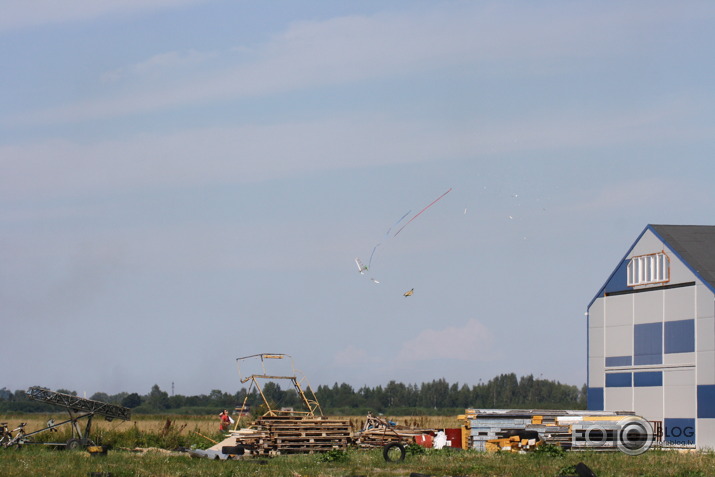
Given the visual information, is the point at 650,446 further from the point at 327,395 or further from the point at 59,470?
the point at 327,395

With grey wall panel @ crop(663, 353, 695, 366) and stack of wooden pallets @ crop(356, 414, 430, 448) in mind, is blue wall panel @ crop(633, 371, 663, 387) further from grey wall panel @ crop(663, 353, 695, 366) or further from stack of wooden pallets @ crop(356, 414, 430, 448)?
stack of wooden pallets @ crop(356, 414, 430, 448)

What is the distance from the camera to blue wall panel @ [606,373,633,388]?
43250 millimetres

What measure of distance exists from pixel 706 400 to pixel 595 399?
7.59m

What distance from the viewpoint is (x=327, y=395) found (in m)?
134

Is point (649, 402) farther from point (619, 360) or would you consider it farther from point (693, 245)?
point (693, 245)

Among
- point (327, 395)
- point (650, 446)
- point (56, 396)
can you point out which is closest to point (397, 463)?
point (650, 446)

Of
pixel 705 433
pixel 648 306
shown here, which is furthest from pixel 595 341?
pixel 705 433

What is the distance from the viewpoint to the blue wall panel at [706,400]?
3788 cm

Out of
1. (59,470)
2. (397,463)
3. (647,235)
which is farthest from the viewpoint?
(647,235)

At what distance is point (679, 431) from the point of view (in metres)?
39.3

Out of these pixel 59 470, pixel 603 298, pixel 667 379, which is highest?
pixel 603 298

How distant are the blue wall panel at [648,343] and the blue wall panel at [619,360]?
373 mm

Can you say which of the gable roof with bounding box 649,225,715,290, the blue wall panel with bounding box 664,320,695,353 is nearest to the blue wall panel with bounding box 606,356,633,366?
the blue wall panel with bounding box 664,320,695,353

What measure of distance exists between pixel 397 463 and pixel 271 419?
8987 mm
